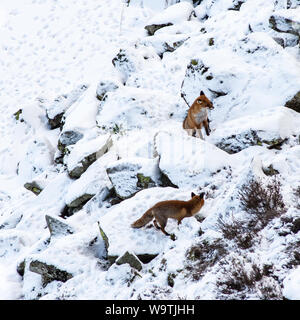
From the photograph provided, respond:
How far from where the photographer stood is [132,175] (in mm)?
10008

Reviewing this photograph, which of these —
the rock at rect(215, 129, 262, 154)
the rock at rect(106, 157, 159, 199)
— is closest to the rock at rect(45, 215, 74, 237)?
the rock at rect(106, 157, 159, 199)

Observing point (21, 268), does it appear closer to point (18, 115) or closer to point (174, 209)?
point (174, 209)

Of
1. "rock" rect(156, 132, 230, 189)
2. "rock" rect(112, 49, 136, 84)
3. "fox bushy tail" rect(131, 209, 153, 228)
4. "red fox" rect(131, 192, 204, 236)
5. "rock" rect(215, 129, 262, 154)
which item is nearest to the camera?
"red fox" rect(131, 192, 204, 236)

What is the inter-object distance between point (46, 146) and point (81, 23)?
997cm

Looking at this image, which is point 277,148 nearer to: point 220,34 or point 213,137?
point 213,137

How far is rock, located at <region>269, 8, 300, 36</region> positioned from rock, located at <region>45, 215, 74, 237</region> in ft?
31.4

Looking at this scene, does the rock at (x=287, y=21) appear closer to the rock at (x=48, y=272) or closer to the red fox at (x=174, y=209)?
the red fox at (x=174, y=209)

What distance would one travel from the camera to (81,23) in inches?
902

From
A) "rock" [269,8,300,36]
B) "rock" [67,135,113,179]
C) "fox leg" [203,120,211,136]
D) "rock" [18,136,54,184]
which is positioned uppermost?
"rock" [269,8,300,36]

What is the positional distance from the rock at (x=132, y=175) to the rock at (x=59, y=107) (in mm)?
7038

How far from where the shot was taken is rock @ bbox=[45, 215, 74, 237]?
31.9 feet

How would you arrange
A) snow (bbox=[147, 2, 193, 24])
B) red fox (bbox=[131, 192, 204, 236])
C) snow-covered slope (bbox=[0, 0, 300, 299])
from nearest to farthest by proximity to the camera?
snow-covered slope (bbox=[0, 0, 300, 299]), red fox (bbox=[131, 192, 204, 236]), snow (bbox=[147, 2, 193, 24])

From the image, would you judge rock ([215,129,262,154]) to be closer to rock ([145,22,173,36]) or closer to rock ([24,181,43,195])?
rock ([24,181,43,195])
